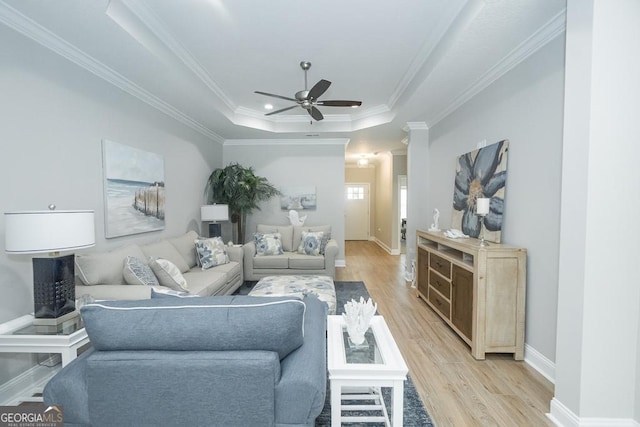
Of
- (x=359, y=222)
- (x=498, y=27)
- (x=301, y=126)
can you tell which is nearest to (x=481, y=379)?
(x=498, y=27)

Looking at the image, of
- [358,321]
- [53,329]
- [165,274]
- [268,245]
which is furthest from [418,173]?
[53,329]

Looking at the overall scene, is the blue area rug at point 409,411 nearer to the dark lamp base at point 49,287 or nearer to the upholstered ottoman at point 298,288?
the upholstered ottoman at point 298,288

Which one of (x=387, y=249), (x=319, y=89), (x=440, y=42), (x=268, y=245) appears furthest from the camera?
(x=387, y=249)

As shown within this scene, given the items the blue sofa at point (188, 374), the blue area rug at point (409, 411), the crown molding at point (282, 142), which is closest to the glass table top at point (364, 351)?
the blue sofa at point (188, 374)

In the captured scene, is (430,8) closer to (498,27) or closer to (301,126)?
(498,27)

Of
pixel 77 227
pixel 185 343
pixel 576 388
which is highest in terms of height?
pixel 77 227

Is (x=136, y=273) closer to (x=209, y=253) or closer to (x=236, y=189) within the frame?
(x=209, y=253)

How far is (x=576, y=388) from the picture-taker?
1.71 m

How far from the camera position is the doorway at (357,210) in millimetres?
10328

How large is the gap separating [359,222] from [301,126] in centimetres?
Answer: 562

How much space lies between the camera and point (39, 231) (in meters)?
1.72

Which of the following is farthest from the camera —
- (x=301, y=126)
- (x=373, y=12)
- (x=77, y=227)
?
(x=301, y=126)

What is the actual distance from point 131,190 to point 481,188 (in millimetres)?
3799

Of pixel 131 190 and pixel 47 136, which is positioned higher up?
pixel 47 136
